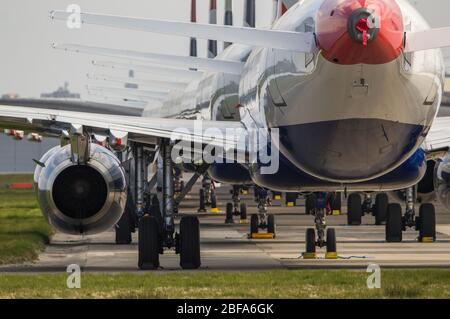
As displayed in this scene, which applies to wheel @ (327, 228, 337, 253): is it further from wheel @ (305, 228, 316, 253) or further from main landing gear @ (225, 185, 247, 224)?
main landing gear @ (225, 185, 247, 224)

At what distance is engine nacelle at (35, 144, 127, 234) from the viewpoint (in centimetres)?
2430

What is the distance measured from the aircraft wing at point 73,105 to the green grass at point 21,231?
33021mm

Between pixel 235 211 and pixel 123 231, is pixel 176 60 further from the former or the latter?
pixel 235 211

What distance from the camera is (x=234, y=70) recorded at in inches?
1076

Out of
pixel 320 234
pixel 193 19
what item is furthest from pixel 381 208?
pixel 193 19

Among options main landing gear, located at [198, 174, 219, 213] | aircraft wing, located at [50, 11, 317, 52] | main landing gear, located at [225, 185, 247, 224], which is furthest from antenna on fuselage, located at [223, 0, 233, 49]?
aircraft wing, located at [50, 11, 317, 52]

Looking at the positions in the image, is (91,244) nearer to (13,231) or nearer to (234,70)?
(13,231)

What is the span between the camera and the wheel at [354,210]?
41875 millimetres

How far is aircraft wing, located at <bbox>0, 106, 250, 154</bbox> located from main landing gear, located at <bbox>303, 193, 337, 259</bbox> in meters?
1.67

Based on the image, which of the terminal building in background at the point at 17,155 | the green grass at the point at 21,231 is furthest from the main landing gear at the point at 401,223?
the terminal building in background at the point at 17,155

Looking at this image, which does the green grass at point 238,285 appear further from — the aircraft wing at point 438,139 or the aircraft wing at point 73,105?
the aircraft wing at point 73,105

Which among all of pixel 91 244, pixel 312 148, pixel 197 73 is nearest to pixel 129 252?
pixel 91 244

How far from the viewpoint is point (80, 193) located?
80.0 ft

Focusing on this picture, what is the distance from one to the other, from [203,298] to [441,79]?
4.88 metres
